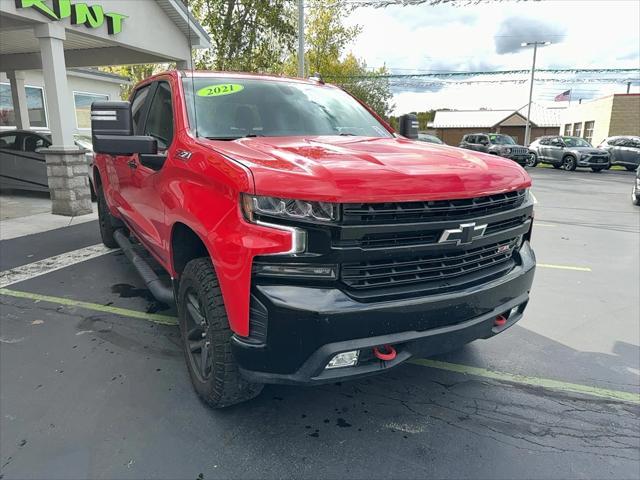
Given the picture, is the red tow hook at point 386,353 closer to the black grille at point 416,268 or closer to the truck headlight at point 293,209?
the black grille at point 416,268

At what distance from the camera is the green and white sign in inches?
299

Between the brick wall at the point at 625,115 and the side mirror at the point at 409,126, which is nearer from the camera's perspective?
the side mirror at the point at 409,126

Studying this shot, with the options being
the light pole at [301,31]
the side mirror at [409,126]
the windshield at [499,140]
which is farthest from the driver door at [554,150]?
the side mirror at [409,126]

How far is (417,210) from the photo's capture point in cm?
212

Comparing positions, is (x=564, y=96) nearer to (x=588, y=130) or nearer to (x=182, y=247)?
(x=588, y=130)

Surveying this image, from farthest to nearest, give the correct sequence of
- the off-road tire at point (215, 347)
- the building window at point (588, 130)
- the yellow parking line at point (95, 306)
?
the building window at point (588, 130) < the yellow parking line at point (95, 306) < the off-road tire at point (215, 347)

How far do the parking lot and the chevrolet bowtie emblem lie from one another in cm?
106

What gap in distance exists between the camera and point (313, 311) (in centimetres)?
197

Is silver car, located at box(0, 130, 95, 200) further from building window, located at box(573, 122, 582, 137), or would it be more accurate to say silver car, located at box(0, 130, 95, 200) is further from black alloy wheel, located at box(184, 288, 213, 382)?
building window, located at box(573, 122, 582, 137)

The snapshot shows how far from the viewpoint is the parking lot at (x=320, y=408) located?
2.27m

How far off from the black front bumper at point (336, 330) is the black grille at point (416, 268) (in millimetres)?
90

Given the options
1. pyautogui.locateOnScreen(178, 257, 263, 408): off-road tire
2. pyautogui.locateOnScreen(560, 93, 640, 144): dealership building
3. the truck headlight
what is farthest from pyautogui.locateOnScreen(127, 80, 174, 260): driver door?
pyautogui.locateOnScreen(560, 93, 640, 144): dealership building

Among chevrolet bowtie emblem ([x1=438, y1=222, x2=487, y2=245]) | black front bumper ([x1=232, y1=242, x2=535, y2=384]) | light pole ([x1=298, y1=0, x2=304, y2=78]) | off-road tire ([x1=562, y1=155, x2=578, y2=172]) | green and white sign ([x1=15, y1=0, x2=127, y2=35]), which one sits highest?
light pole ([x1=298, y1=0, x2=304, y2=78])

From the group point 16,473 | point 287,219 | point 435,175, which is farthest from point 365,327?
point 16,473
